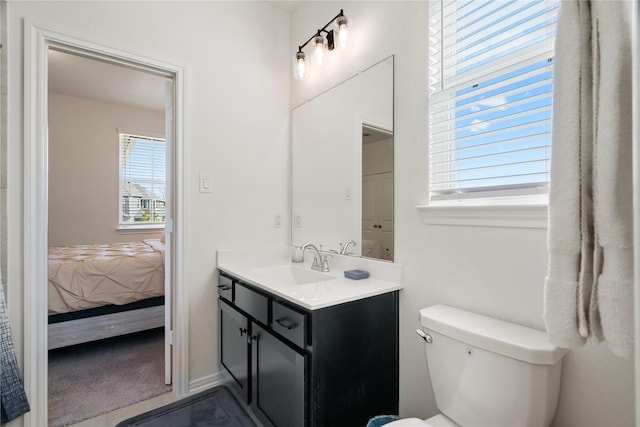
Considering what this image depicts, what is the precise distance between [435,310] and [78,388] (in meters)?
2.33

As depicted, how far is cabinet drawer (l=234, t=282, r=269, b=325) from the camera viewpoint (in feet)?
5.04

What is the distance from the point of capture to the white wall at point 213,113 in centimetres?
168

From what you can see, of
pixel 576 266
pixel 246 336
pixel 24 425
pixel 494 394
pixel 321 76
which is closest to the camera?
pixel 576 266

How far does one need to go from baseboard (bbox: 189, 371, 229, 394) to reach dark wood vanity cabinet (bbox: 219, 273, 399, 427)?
0.45m

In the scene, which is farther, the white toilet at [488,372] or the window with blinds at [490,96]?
the window with blinds at [490,96]

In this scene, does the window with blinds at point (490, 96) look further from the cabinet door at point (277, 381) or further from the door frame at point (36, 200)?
A: the door frame at point (36, 200)

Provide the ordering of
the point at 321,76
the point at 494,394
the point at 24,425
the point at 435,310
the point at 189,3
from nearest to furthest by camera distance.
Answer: the point at 494,394, the point at 435,310, the point at 24,425, the point at 189,3, the point at 321,76

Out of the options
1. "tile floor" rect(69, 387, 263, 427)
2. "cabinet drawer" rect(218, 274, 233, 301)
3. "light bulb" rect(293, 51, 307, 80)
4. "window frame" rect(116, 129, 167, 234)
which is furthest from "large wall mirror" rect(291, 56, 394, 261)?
"window frame" rect(116, 129, 167, 234)

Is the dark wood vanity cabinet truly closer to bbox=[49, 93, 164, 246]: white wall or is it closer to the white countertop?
the white countertop

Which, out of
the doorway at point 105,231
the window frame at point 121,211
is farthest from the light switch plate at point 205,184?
the window frame at point 121,211

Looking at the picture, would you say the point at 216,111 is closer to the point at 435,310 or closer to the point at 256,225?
the point at 256,225

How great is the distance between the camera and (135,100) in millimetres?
4324

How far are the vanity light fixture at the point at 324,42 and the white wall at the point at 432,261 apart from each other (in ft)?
0.25

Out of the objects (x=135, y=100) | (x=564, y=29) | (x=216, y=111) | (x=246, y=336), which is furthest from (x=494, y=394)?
(x=135, y=100)
